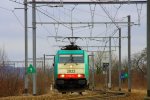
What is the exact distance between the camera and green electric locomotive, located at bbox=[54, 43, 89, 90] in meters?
35.8

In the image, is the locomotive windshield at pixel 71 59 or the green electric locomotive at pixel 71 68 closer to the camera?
the green electric locomotive at pixel 71 68

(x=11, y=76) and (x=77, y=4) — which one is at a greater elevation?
(x=77, y=4)

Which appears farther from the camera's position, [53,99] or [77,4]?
[77,4]

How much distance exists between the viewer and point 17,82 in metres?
48.2

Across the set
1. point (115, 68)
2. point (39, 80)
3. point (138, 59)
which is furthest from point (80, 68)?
point (138, 59)

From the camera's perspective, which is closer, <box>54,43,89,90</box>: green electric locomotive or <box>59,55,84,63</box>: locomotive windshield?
<box>54,43,89,90</box>: green electric locomotive

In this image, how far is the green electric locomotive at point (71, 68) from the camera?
35.8m

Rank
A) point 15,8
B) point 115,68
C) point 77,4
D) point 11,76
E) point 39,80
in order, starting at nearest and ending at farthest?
point 77,4 → point 15,8 → point 11,76 → point 39,80 → point 115,68

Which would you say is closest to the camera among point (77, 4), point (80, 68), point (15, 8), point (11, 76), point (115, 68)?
point (80, 68)

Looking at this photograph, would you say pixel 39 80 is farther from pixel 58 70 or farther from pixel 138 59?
pixel 138 59

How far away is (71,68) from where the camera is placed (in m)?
35.8

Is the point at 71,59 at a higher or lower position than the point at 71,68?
higher

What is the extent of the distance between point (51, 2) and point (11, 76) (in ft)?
41.6

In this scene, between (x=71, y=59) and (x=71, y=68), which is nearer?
(x=71, y=68)
